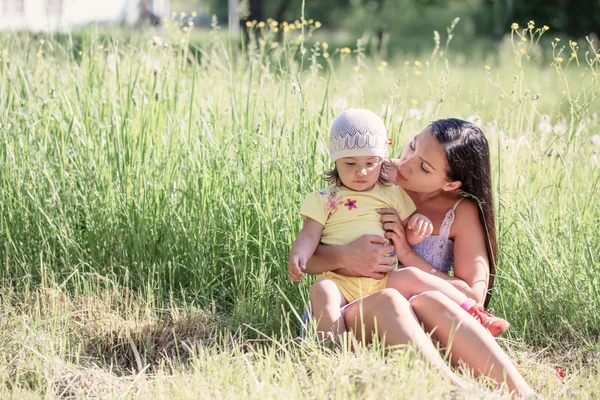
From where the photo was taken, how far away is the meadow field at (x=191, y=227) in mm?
2809

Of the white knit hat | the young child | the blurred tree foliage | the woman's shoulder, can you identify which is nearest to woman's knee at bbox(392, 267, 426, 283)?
the young child

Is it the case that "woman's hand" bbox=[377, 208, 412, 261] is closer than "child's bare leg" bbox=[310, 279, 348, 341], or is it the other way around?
"child's bare leg" bbox=[310, 279, 348, 341]

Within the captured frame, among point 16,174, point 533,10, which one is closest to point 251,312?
point 16,174

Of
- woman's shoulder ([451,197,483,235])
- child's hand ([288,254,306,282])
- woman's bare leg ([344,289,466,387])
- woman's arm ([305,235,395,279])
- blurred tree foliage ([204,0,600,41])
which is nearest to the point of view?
woman's bare leg ([344,289,466,387])

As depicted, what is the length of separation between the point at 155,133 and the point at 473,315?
5.66ft

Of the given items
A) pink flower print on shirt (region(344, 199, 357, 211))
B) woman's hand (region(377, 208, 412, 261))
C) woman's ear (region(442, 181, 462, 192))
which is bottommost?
woman's hand (region(377, 208, 412, 261))

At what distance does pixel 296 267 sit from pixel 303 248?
111mm

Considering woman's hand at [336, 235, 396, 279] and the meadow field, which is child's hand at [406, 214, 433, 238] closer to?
woman's hand at [336, 235, 396, 279]

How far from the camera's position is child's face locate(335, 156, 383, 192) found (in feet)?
8.66

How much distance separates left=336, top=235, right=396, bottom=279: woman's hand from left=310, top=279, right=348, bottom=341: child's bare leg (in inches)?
3.9

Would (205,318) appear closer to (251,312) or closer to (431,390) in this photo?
(251,312)

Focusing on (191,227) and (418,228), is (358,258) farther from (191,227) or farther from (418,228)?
(191,227)

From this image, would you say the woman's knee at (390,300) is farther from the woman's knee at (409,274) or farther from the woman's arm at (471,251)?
the woman's arm at (471,251)

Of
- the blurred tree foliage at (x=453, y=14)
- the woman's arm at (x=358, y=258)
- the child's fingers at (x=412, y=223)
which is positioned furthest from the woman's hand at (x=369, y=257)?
the blurred tree foliage at (x=453, y=14)
